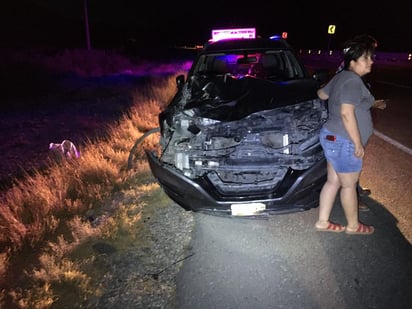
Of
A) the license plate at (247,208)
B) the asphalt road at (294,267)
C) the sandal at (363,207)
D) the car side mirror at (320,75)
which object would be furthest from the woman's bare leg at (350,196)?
the car side mirror at (320,75)

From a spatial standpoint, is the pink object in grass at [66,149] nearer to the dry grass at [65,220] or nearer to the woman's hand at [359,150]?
the dry grass at [65,220]

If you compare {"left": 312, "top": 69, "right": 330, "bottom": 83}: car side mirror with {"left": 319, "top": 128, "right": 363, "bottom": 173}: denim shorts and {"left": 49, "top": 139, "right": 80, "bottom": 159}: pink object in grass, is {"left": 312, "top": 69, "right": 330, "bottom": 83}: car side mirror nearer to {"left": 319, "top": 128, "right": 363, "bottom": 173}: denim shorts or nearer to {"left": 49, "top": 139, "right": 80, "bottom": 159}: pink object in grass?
{"left": 319, "top": 128, "right": 363, "bottom": 173}: denim shorts

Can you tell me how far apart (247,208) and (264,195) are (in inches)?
7.7

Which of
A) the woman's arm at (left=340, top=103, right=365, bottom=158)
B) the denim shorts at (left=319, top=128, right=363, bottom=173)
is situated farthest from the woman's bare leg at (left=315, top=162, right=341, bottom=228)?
the woman's arm at (left=340, top=103, right=365, bottom=158)

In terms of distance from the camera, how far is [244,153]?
3.49m

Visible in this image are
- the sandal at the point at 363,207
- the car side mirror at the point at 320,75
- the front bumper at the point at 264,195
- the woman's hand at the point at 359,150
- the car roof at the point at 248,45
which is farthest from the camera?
the car roof at the point at 248,45

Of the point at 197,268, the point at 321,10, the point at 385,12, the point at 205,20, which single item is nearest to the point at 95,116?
the point at 197,268

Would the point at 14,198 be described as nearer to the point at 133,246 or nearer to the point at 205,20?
the point at 133,246

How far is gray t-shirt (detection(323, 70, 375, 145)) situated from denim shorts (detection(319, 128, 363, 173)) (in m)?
0.06

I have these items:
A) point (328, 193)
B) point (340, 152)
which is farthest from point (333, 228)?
point (340, 152)

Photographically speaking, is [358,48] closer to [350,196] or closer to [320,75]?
[350,196]

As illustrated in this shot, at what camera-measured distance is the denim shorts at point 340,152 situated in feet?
10.3

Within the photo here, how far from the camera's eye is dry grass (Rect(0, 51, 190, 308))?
294 centimetres

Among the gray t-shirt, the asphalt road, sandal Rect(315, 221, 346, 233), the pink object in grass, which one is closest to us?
the asphalt road
